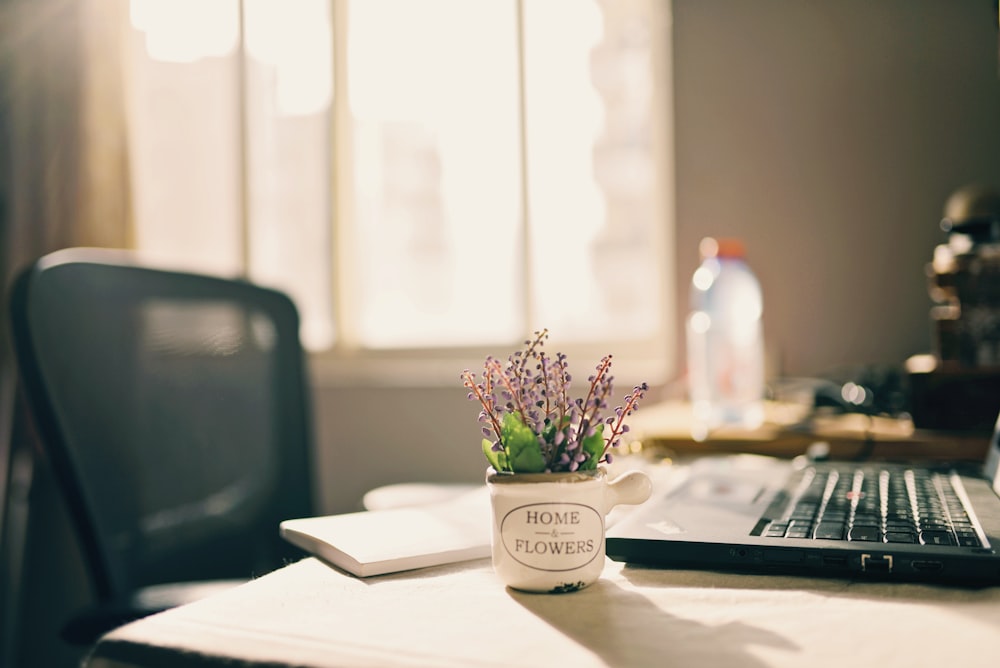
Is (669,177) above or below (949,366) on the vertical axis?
above

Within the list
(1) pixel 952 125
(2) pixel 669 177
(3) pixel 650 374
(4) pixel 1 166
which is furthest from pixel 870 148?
(4) pixel 1 166

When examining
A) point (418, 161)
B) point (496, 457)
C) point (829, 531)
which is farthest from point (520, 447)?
point (418, 161)

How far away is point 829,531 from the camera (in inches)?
25.8

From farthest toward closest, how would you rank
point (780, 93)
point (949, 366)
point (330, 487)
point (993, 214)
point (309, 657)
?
1. point (330, 487)
2. point (780, 93)
3. point (993, 214)
4. point (949, 366)
5. point (309, 657)

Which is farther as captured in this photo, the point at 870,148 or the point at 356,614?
the point at 870,148

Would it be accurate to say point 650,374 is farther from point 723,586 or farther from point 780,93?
point 723,586

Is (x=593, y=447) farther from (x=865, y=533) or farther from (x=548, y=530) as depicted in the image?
(x=865, y=533)

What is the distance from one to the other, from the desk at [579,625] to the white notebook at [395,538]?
2cm

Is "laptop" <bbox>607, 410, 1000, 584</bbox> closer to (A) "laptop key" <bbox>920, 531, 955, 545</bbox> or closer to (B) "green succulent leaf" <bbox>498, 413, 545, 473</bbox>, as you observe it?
(A) "laptop key" <bbox>920, 531, 955, 545</bbox>

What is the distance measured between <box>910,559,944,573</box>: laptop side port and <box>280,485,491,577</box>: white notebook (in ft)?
1.01

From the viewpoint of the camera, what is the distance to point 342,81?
104 inches

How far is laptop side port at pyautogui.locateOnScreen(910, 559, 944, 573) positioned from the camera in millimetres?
583

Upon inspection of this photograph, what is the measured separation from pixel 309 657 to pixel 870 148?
1686mm

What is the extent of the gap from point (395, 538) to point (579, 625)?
23 cm
